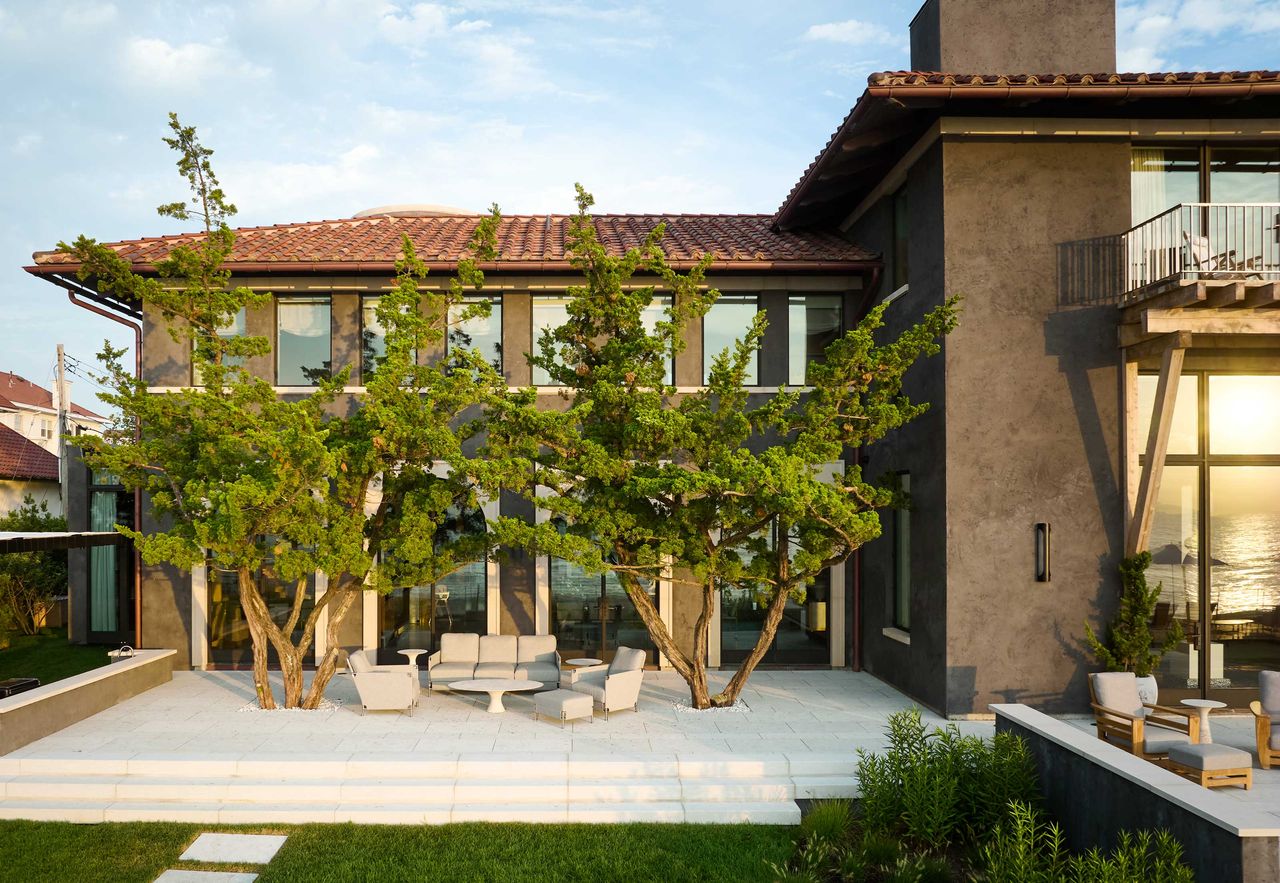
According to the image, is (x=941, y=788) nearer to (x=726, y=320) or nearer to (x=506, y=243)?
(x=726, y=320)

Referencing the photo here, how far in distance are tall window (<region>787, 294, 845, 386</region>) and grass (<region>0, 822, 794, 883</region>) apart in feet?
29.6

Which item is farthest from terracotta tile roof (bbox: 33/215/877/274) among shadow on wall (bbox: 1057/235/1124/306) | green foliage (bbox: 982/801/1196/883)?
green foliage (bbox: 982/801/1196/883)

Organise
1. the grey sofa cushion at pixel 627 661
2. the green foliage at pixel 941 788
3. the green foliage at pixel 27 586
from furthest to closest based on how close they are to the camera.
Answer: the green foliage at pixel 27 586, the grey sofa cushion at pixel 627 661, the green foliage at pixel 941 788

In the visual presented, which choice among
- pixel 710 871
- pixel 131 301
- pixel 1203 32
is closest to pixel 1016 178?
pixel 1203 32

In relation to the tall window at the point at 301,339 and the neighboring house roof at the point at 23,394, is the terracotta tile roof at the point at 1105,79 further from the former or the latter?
the neighboring house roof at the point at 23,394

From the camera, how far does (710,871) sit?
7449 millimetres

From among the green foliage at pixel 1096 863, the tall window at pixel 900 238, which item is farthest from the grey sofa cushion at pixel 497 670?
the tall window at pixel 900 238

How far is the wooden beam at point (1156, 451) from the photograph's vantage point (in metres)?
10.9

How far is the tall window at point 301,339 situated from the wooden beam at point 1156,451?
13369 mm

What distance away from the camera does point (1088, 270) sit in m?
11.8

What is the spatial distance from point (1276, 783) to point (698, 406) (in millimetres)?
7981

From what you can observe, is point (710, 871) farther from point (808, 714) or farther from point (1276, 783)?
point (1276, 783)

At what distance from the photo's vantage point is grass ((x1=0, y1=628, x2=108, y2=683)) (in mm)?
15586

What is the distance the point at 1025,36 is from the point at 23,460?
33.9 m
